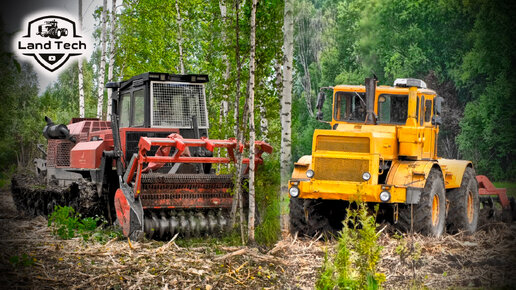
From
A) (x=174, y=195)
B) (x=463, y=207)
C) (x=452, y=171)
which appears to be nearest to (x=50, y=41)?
(x=174, y=195)

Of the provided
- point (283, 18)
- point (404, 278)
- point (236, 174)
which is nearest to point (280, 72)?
point (283, 18)

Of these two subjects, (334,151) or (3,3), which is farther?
(334,151)

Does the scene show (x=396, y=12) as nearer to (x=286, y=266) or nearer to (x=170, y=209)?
(x=286, y=266)

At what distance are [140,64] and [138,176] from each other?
34.7 feet

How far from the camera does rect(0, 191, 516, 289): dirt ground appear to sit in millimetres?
7027

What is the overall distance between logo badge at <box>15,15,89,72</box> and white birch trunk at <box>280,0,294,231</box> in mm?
2759

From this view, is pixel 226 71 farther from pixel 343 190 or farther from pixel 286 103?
pixel 343 190

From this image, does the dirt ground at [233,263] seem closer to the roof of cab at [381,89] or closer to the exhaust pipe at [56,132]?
the roof of cab at [381,89]

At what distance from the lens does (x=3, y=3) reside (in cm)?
583

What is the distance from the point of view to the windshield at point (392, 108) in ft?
30.5

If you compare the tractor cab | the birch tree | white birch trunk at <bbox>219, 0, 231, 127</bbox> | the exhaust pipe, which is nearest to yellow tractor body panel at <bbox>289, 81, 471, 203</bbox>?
the birch tree

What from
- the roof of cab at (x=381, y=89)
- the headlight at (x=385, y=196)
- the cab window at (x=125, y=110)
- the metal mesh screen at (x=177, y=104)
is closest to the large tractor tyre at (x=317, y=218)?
the headlight at (x=385, y=196)

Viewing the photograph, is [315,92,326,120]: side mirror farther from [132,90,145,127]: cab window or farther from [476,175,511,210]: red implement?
[132,90,145,127]: cab window

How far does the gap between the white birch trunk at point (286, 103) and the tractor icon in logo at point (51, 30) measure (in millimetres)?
2958
